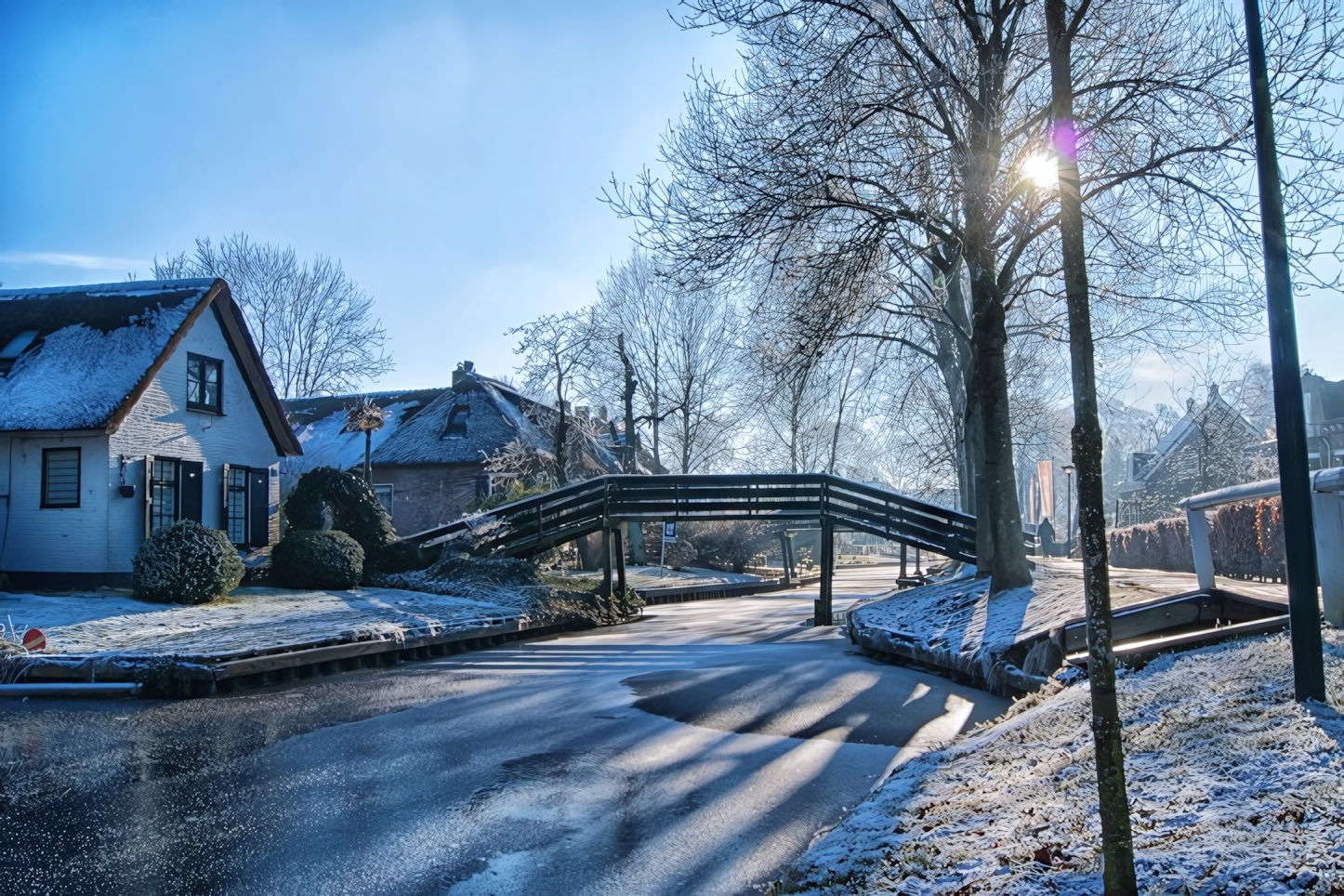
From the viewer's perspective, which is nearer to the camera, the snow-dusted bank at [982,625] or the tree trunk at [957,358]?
the snow-dusted bank at [982,625]

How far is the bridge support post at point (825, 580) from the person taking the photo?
2325 cm

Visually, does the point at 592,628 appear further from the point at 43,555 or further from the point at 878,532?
the point at 43,555

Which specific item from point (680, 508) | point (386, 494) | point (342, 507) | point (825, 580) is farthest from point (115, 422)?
point (386, 494)

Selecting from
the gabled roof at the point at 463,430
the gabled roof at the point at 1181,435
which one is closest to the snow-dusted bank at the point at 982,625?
the gabled roof at the point at 463,430

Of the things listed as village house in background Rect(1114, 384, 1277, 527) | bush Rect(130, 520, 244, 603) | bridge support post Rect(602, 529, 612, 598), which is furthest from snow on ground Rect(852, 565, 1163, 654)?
village house in background Rect(1114, 384, 1277, 527)

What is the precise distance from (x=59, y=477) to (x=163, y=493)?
2253 mm

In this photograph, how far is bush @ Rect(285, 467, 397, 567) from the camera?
22.6 meters

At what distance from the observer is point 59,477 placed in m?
21.7

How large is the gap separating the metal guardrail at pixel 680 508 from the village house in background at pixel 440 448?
1599 cm

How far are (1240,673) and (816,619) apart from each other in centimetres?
1723

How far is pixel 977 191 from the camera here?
10.9m

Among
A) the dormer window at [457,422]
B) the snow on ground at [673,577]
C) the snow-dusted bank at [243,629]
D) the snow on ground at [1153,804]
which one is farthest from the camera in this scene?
the dormer window at [457,422]

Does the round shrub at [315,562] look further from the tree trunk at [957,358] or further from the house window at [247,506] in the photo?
the tree trunk at [957,358]

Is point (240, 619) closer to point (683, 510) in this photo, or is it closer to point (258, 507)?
point (683, 510)
